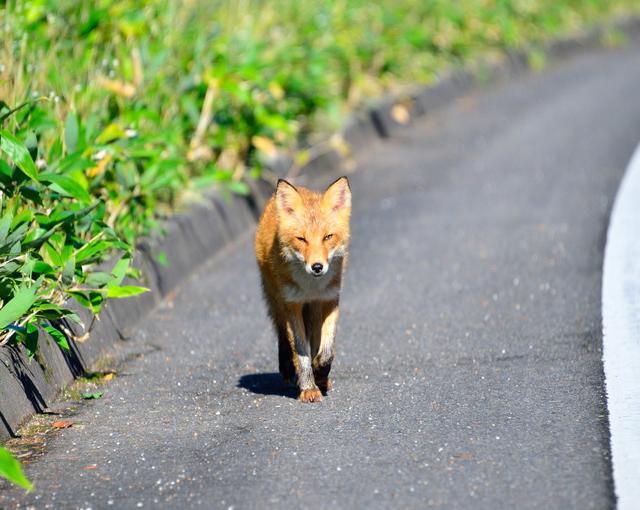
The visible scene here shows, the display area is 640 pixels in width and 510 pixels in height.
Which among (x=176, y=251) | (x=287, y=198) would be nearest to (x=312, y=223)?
(x=287, y=198)

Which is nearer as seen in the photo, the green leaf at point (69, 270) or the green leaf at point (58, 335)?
the green leaf at point (58, 335)

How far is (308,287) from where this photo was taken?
6156 mm

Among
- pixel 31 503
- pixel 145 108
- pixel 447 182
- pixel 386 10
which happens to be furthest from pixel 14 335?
pixel 386 10

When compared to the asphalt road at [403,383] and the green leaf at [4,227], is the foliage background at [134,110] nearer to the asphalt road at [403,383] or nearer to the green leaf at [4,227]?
the green leaf at [4,227]

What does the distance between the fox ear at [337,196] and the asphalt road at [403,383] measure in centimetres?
92

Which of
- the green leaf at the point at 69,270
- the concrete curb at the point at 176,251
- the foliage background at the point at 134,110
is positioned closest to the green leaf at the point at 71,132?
the foliage background at the point at 134,110

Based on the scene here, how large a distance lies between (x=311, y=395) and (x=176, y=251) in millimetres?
2928

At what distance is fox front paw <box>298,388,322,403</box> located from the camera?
19.5 ft

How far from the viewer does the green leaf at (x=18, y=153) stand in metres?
6.21

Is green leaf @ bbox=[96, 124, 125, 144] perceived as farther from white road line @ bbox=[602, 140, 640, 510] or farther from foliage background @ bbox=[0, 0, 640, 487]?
white road line @ bbox=[602, 140, 640, 510]

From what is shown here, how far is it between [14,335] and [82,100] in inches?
122

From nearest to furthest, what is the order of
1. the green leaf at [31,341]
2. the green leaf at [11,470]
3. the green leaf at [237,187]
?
1. the green leaf at [11,470]
2. the green leaf at [31,341]
3. the green leaf at [237,187]

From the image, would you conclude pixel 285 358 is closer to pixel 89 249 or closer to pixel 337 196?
pixel 337 196

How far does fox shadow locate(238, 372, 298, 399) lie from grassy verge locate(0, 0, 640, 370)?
2.94 feet
